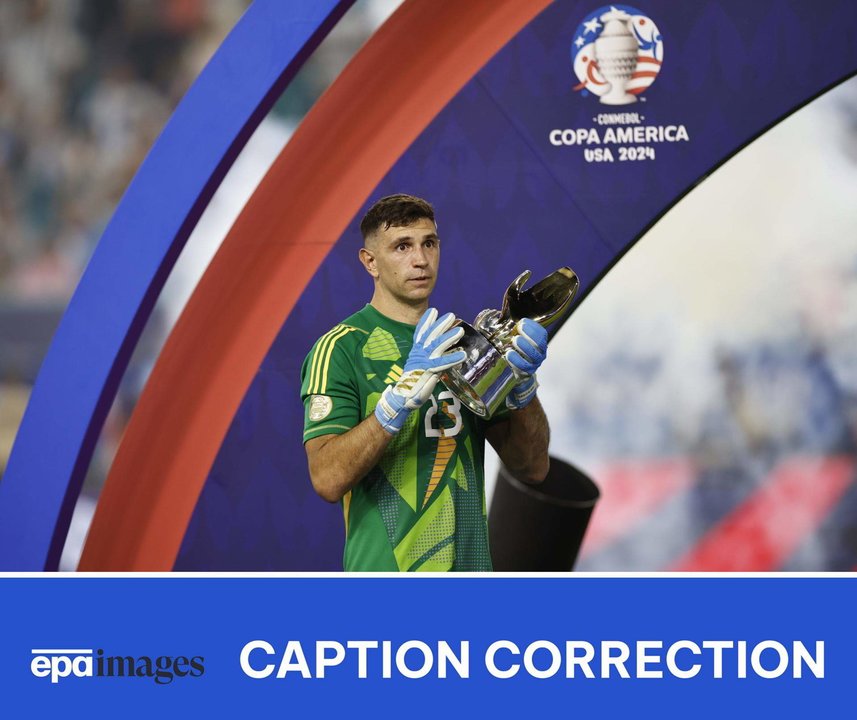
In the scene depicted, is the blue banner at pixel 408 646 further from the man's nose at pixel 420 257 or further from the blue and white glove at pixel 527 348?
the man's nose at pixel 420 257

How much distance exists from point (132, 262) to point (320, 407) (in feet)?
3.27

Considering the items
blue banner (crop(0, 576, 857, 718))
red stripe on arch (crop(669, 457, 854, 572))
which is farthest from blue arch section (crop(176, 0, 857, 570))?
blue banner (crop(0, 576, 857, 718))

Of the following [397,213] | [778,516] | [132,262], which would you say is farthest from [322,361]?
[778,516]

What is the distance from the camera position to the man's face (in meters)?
2.01

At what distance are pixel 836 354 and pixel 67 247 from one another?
2.88m

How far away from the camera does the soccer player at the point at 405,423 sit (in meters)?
1.84

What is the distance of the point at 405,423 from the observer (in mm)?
1975

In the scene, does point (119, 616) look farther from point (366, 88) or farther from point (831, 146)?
point (831, 146)

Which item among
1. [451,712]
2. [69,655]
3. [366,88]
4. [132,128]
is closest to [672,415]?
[366,88]

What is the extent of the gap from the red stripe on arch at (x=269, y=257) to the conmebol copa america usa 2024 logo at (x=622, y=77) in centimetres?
22

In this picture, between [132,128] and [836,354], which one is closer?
[836,354]

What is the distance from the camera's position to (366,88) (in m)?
2.82

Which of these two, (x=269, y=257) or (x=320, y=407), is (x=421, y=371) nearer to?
(x=320, y=407)

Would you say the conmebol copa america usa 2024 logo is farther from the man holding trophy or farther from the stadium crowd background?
the man holding trophy
